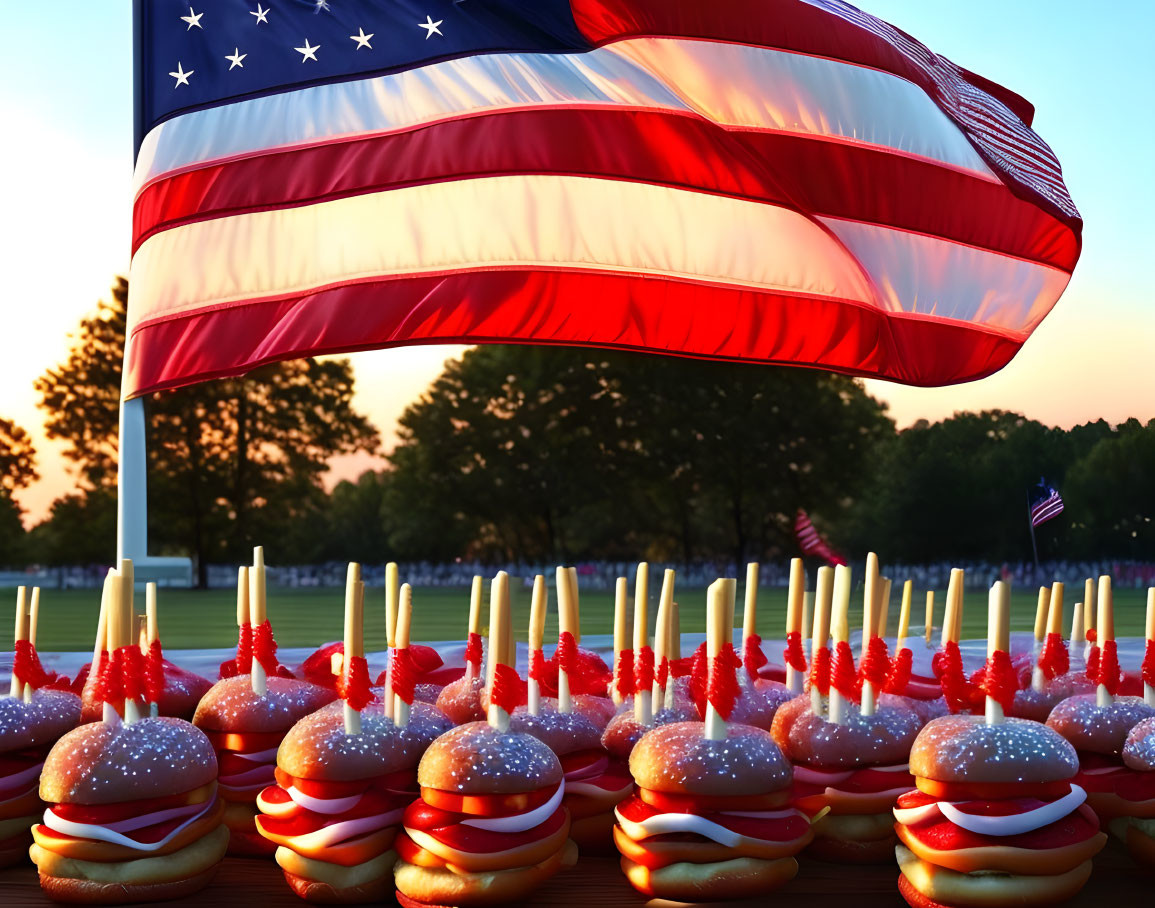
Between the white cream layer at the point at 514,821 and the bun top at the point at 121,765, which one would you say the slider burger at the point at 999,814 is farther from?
the bun top at the point at 121,765

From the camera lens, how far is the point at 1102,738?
377 centimetres

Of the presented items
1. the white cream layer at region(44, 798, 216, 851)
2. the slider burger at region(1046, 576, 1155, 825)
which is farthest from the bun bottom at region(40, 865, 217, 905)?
the slider burger at region(1046, 576, 1155, 825)

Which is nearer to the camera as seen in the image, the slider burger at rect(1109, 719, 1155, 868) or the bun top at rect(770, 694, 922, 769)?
the slider burger at rect(1109, 719, 1155, 868)

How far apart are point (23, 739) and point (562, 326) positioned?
4.79 metres

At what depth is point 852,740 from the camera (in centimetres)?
366

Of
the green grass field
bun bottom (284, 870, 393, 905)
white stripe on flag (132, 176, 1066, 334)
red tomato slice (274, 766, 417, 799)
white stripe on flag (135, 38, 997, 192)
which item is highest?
white stripe on flag (135, 38, 997, 192)

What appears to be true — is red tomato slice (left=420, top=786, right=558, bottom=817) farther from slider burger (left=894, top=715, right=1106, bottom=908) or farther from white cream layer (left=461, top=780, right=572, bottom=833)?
slider burger (left=894, top=715, right=1106, bottom=908)

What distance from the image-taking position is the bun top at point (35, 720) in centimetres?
361

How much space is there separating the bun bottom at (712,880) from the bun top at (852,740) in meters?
0.52

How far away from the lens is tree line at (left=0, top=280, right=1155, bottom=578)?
113 ft

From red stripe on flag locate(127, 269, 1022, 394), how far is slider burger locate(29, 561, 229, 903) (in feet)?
13.3

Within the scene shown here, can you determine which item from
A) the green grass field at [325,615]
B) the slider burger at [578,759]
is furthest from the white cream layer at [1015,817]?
the green grass field at [325,615]

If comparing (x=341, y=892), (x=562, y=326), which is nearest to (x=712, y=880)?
(x=341, y=892)

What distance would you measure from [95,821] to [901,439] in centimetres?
3386
